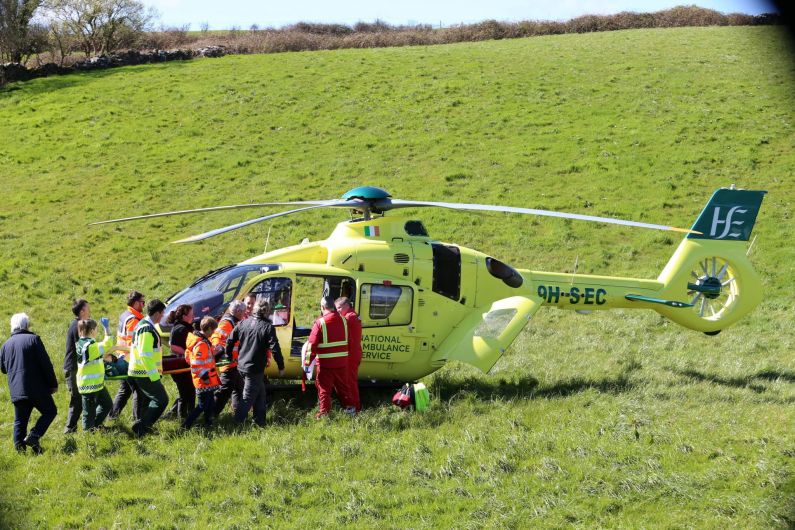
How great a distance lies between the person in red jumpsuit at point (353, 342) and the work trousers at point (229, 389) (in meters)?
1.42

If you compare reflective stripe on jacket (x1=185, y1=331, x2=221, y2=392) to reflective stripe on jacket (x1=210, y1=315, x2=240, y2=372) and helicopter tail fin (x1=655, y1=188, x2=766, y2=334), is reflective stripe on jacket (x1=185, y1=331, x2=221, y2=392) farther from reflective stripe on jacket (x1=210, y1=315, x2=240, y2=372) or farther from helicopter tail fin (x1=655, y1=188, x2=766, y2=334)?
helicopter tail fin (x1=655, y1=188, x2=766, y2=334)

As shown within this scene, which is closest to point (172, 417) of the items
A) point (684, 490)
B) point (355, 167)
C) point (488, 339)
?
point (488, 339)

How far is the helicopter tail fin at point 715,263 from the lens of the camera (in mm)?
11453

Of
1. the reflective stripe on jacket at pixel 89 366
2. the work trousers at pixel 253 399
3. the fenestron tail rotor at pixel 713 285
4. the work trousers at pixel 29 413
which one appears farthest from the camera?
the fenestron tail rotor at pixel 713 285

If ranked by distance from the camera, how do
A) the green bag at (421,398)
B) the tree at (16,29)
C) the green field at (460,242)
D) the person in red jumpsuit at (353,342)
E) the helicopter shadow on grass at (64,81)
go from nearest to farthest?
the green field at (460,242) < the person in red jumpsuit at (353,342) < the green bag at (421,398) < the helicopter shadow on grass at (64,81) < the tree at (16,29)

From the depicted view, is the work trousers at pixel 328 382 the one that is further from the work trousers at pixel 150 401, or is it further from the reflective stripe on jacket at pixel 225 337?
the work trousers at pixel 150 401

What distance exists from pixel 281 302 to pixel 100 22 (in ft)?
124

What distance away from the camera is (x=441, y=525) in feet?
22.0

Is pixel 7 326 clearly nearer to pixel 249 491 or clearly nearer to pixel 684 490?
pixel 249 491

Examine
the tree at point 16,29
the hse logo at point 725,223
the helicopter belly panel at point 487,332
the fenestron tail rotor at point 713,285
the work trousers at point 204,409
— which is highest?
the tree at point 16,29

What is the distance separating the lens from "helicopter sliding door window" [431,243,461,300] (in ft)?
35.4

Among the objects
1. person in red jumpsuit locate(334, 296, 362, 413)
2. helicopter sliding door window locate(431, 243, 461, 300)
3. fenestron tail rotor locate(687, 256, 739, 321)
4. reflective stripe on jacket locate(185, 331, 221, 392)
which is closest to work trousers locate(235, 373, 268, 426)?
reflective stripe on jacket locate(185, 331, 221, 392)

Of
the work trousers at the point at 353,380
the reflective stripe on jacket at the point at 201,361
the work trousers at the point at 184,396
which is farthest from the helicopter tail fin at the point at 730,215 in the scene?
the work trousers at the point at 184,396

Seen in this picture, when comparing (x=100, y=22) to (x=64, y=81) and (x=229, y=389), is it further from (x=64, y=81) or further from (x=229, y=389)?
(x=229, y=389)
